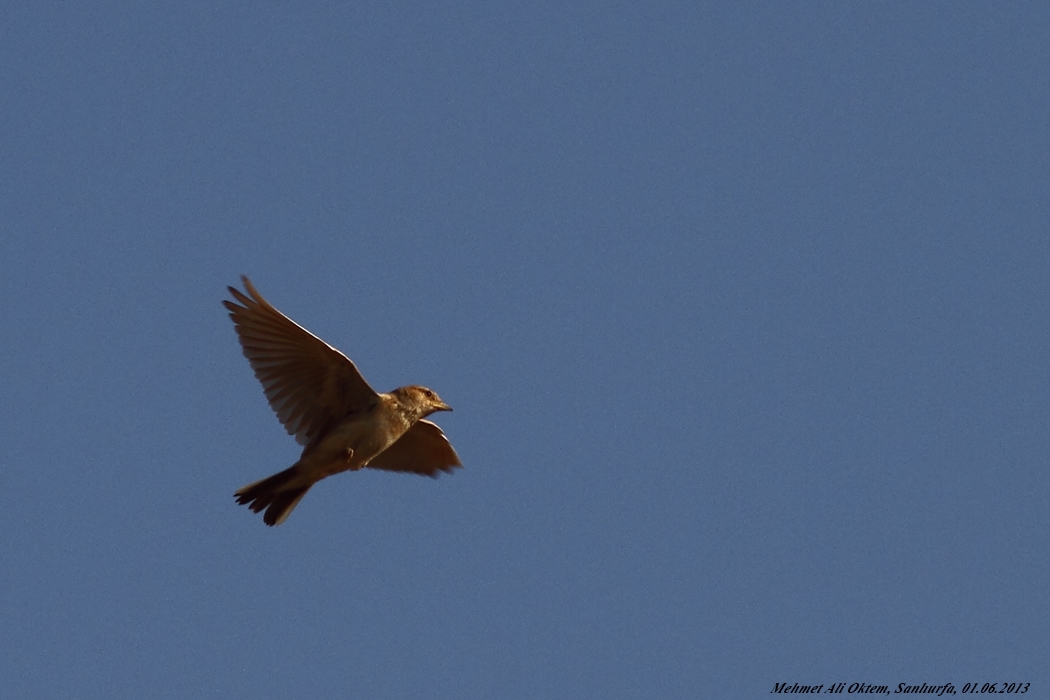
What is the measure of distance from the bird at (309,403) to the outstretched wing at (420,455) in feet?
3.39

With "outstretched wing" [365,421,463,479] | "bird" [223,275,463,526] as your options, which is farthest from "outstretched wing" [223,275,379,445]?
"outstretched wing" [365,421,463,479]

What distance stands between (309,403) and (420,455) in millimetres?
2077

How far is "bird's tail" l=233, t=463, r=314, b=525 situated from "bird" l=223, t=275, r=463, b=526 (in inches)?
0.4

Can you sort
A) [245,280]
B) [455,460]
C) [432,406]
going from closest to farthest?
[245,280] → [432,406] → [455,460]

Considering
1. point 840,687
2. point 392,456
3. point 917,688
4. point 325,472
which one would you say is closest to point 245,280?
point 325,472

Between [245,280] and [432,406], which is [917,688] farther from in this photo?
[245,280]

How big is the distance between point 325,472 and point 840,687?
18.9ft

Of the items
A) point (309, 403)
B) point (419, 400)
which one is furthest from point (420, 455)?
point (309, 403)

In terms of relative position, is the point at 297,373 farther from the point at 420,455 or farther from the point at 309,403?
the point at 420,455

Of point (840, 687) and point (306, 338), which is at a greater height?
point (306, 338)

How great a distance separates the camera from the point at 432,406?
15398 millimetres

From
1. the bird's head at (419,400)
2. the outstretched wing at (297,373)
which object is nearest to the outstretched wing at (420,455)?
the bird's head at (419,400)

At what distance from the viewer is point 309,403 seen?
14969 mm

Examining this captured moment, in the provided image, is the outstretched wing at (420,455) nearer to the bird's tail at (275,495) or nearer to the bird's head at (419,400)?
the bird's head at (419,400)
